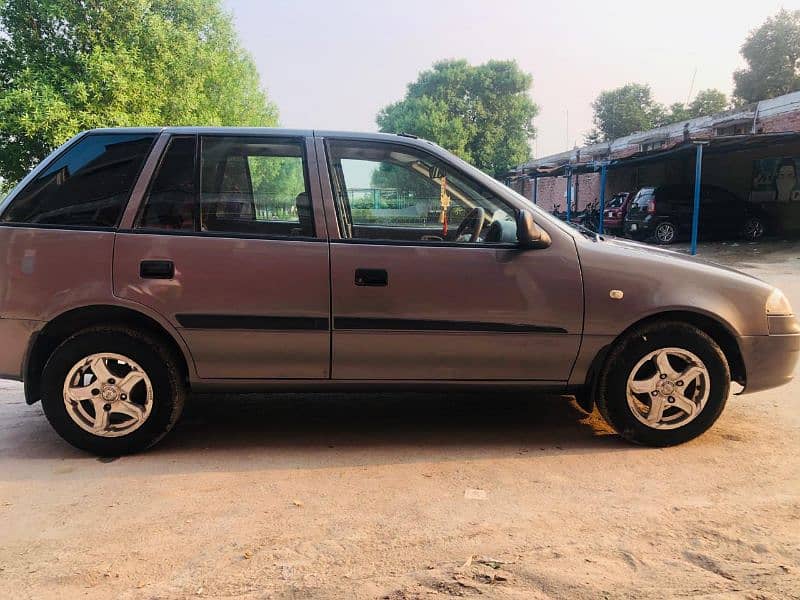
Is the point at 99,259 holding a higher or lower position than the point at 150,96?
lower

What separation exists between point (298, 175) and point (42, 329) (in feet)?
5.28

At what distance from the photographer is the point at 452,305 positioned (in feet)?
10.9

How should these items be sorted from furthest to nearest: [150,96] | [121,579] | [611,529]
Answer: [150,96] < [611,529] < [121,579]

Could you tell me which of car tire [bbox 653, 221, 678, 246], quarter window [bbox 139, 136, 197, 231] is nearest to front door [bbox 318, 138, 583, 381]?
quarter window [bbox 139, 136, 197, 231]

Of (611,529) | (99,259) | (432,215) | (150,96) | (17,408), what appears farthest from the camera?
(150,96)

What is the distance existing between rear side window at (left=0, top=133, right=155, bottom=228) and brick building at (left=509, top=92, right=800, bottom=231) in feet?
46.5

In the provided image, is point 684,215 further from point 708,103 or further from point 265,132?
point 708,103

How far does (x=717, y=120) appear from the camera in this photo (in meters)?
21.0

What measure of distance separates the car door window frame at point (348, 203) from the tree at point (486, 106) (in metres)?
48.7

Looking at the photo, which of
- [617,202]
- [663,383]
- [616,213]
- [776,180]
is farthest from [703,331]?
[776,180]

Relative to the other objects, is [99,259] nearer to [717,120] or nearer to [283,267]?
[283,267]

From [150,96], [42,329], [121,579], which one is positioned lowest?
[121,579]

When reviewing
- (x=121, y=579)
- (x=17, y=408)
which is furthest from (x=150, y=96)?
(x=121, y=579)

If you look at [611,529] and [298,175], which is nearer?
[611,529]
